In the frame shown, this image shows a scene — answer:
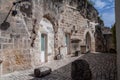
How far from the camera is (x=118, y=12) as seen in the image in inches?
164

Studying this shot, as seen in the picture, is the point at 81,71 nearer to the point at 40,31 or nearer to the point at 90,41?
the point at 40,31

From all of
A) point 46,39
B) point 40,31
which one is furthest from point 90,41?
point 40,31

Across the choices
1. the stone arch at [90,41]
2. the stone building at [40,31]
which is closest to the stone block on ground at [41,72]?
the stone building at [40,31]

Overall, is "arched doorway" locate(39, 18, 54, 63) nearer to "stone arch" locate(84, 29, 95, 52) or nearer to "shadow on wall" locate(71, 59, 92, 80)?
"shadow on wall" locate(71, 59, 92, 80)

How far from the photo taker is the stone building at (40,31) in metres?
7.28

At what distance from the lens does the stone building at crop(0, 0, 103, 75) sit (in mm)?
7277

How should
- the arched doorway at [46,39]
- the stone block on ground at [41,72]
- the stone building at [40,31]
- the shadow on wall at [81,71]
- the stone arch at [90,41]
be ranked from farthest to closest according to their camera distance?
the stone arch at [90,41]
the arched doorway at [46,39]
the stone building at [40,31]
the stone block on ground at [41,72]
the shadow on wall at [81,71]

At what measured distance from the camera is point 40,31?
9.49 m

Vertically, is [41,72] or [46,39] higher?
[46,39]

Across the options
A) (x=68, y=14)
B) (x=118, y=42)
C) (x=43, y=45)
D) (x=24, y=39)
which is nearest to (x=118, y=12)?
(x=118, y=42)

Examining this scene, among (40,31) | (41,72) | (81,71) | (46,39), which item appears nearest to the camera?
(81,71)

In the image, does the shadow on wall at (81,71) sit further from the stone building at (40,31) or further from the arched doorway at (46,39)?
the arched doorway at (46,39)

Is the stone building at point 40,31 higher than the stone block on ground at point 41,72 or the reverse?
higher

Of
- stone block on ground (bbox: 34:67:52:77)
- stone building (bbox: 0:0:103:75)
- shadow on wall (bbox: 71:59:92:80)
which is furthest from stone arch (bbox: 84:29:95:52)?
shadow on wall (bbox: 71:59:92:80)
